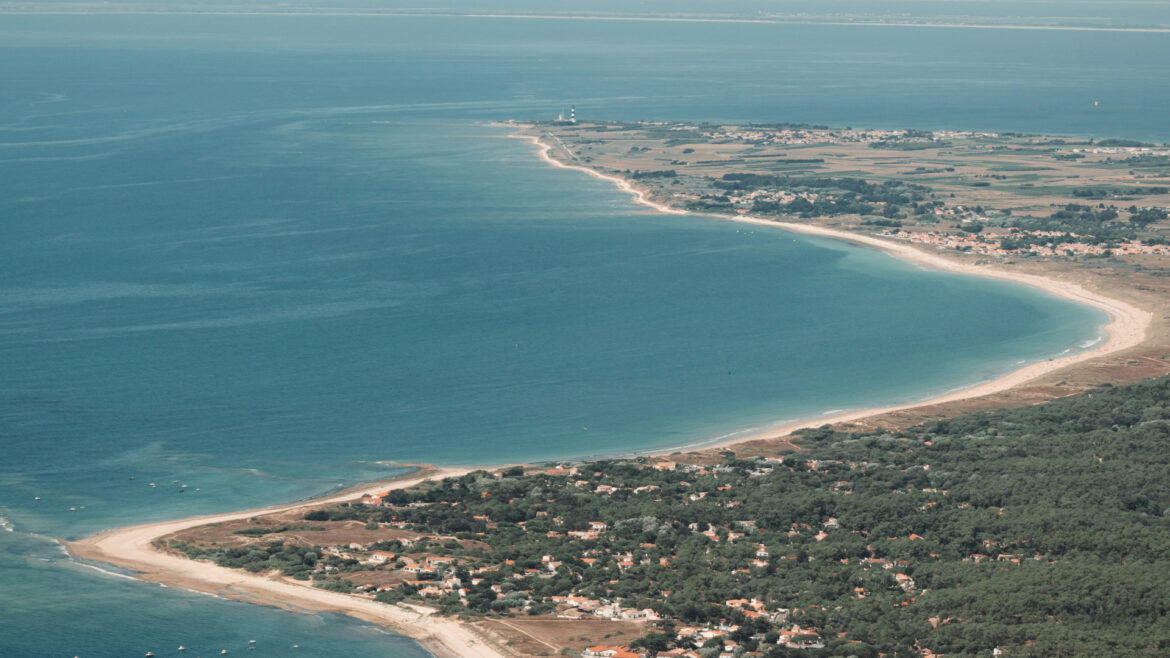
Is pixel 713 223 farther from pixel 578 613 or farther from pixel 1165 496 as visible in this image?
pixel 578 613

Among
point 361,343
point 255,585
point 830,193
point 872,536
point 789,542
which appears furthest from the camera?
point 830,193

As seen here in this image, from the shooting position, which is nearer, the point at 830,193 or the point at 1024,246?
the point at 1024,246

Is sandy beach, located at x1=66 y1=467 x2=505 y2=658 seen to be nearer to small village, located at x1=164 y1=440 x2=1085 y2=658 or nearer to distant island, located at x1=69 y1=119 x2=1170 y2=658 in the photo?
distant island, located at x1=69 y1=119 x2=1170 y2=658

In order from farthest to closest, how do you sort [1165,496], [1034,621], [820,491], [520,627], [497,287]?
1. [497,287]
2. [820,491]
3. [1165,496]
4. [520,627]
5. [1034,621]

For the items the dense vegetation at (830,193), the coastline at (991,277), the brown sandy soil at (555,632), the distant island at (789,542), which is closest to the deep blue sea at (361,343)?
the coastline at (991,277)

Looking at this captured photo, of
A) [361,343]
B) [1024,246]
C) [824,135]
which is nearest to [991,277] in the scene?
[1024,246]

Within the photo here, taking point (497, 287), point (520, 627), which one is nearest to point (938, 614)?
point (520, 627)

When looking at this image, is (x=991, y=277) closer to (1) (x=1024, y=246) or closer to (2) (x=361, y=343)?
(1) (x=1024, y=246)
